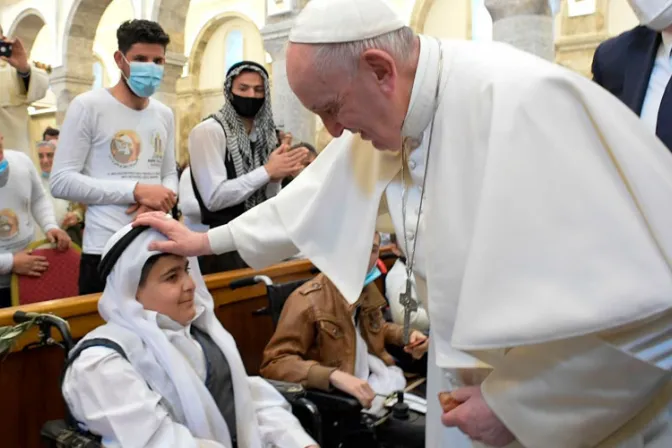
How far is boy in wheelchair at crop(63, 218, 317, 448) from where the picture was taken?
1785 mm

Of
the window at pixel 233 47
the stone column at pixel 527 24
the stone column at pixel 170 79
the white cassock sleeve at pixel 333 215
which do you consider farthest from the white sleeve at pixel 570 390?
the window at pixel 233 47

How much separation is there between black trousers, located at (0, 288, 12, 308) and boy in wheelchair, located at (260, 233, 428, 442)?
1248mm

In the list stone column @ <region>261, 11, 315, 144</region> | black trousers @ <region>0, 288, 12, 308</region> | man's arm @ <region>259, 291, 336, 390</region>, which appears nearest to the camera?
man's arm @ <region>259, 291, 336, 390</region>

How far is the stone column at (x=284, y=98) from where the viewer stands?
6.43 m

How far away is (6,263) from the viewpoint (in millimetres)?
2842

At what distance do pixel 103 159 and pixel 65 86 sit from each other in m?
8.23

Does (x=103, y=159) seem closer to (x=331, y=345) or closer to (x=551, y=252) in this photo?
(x=331, y=345)

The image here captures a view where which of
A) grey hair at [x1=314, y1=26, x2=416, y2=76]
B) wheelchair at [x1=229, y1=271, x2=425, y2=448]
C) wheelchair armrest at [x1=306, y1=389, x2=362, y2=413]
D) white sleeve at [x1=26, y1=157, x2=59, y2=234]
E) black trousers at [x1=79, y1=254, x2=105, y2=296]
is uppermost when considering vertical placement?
grey hair at [x1=314, y1=26, x2=416, y2=76]

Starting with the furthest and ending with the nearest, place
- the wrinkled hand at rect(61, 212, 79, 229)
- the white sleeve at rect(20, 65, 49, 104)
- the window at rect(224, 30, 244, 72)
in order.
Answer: the window at rect(224, 30, 244, 72) → the wrinkled hand at rect(61, 212, 79, 229) → the white sleeve at rect(20, 65, 49, 104)

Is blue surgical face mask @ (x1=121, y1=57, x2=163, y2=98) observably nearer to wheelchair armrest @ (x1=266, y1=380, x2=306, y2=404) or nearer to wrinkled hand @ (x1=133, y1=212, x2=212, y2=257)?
wrinkled hand @ (x1=133, y1=212, x2=212, y2=257)

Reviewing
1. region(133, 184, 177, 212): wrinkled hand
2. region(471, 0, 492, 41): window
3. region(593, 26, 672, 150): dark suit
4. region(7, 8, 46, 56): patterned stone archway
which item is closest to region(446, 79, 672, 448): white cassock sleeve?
region(593, 26, 672, 150): dark suit

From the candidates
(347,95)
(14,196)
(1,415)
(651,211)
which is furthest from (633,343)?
(14,196)

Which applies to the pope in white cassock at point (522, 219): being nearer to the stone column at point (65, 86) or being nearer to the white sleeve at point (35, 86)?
the white sleeve at point (35, 86)

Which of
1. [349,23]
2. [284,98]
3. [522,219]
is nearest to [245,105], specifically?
[349,23]
